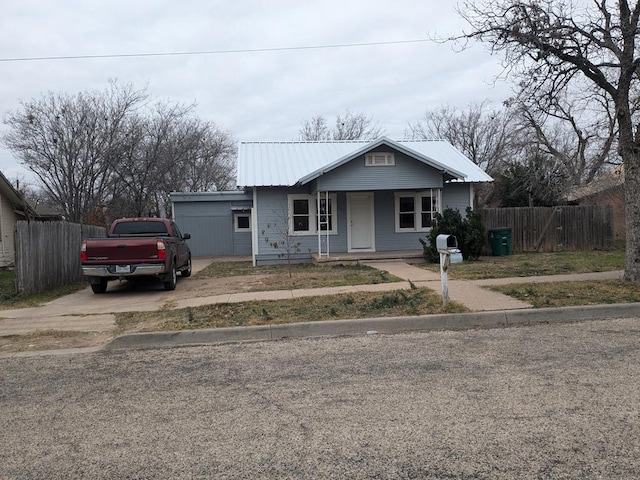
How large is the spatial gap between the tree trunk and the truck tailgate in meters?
9.96

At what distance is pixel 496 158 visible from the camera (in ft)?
128

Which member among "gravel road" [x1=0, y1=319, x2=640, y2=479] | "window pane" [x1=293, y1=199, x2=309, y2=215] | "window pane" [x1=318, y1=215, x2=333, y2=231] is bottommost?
"gravel road" [x1=0, y1=319, x2=640, y2=479]

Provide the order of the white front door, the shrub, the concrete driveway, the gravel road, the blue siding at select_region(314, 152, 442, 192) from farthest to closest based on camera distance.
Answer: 1. the white front door
2. the blue siding at select_region(314, 152, 442, 192)
3. the shrub
4. the concrete driveway
5. the gravel road

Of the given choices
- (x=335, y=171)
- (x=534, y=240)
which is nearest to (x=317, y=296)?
(x=335, y=171)

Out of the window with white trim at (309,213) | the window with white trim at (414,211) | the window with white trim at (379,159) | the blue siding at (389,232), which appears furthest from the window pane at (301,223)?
the window with white trim at (414,211)

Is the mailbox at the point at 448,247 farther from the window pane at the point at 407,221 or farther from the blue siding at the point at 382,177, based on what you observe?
the window pane at the point at 407,221

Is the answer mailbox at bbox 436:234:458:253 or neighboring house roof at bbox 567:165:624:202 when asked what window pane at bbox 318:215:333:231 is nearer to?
mailbox at bbox 436:234:458:253

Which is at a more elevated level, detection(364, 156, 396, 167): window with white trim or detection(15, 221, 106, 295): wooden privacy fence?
detection(364, 156, 396, 167): window with white trim

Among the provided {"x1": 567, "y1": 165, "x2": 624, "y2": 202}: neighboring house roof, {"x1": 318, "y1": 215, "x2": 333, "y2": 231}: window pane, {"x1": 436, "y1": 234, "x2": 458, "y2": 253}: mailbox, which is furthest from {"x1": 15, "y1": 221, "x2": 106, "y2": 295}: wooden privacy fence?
{"x1": 567, "y1": 165, "x2": 624, "y2": 202}: neighboring house roof

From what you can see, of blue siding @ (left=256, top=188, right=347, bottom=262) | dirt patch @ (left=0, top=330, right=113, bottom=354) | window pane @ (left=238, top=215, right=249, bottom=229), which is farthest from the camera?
window pane @ (left=238, top=215, right=249, bottom=229)

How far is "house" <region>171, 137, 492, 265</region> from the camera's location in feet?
57.6

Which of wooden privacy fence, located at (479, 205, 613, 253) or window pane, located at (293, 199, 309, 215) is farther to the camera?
wooden privacy fence, located at (479, 205, 613, 253)

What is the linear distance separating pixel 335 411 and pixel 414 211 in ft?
51.2

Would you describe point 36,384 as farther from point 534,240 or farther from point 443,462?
point 534,240
